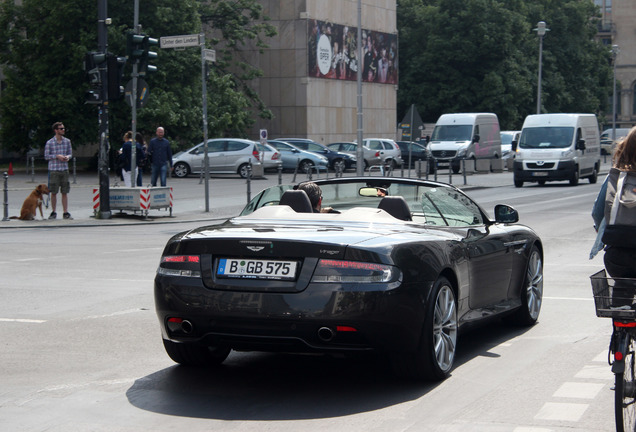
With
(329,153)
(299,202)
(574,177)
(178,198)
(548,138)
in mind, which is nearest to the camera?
(299,202)

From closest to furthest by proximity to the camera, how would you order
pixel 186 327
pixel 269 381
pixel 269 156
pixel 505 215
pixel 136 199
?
pixel 186 327, pixel 269 381, pixel 505 215, pixel 136 199, pixel 269 156

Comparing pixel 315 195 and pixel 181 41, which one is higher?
pixel 181 41

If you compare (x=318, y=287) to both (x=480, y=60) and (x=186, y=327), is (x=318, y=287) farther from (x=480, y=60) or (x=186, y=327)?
(x=480, y=60)

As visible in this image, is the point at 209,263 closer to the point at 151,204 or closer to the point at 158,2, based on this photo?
the point at 151,204

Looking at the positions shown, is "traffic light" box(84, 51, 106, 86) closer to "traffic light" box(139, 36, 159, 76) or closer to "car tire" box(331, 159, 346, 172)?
"traffic light" box(139, 36, 159, 76)

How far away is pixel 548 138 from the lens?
124 ft

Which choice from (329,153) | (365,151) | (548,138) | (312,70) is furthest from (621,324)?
(312,70)

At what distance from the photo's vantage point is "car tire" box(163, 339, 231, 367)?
22.9 feet

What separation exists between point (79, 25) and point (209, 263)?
A: 132 feet

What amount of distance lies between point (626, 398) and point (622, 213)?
962mm

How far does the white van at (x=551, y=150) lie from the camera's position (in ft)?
123

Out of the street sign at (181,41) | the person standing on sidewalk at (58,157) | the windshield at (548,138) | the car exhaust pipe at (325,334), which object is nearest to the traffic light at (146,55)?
the street sign at (181,41)

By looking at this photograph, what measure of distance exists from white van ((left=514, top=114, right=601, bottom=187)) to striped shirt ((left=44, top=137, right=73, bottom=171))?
Result: 19834 mm

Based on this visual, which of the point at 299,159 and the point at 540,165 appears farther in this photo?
the point at 299,159
